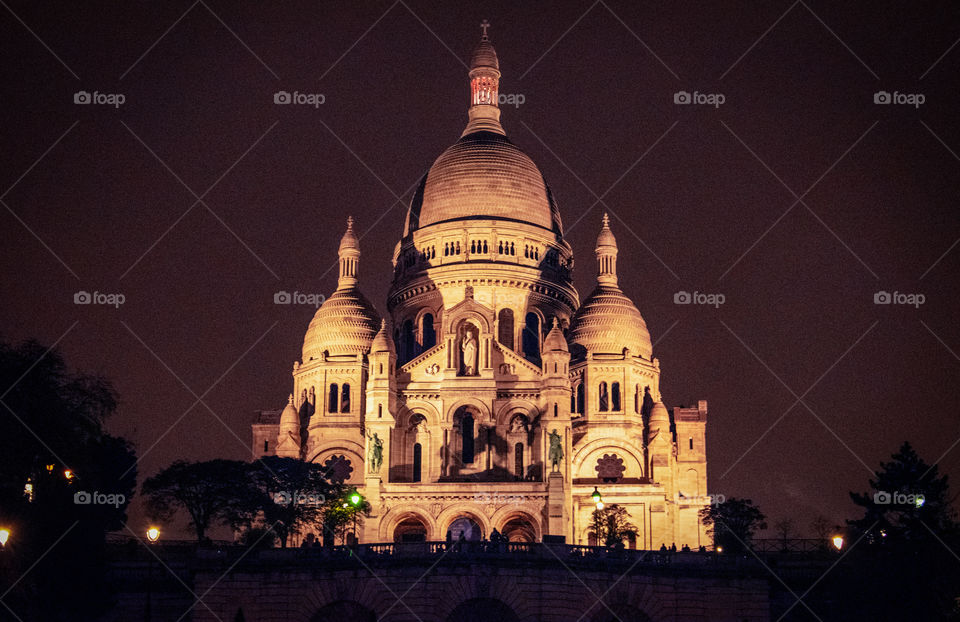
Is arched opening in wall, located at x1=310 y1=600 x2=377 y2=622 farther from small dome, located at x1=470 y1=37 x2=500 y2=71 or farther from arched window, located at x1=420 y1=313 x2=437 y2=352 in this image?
small dome, located at x1=470 y1=37 x2=500 y2=71

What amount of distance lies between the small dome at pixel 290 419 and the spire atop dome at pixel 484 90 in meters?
25.3

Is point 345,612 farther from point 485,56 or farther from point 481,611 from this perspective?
point 485,56

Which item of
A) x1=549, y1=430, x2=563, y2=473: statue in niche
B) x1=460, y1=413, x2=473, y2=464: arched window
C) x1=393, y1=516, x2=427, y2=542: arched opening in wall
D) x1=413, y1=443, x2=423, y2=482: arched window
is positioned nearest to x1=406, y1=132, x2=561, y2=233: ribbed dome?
x1=460, y1=413, x2=473, y2=464: arched window

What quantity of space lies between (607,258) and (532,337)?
9109 millimetres

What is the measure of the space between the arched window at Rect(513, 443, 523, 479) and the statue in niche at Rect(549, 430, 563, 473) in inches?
180

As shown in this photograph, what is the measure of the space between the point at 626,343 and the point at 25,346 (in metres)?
52.3

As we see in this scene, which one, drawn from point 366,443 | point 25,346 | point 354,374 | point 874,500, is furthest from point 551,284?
point 25,346

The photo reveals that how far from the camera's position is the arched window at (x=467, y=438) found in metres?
97.6

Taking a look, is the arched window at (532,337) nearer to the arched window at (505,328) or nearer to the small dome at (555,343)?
the arched window at (505,328)

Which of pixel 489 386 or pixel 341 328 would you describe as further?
pixel 341 328

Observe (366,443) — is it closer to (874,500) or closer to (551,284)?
(551,284)

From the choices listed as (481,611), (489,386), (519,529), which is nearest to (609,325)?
(489,386)

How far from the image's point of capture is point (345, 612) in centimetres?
6569

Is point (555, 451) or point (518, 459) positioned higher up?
point (518, 459)
